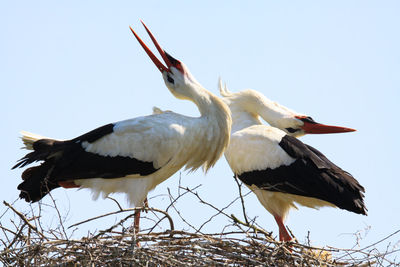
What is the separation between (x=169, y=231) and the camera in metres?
5.79

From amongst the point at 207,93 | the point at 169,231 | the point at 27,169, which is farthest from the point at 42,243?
the point at 207,93

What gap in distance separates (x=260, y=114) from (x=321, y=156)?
114cm

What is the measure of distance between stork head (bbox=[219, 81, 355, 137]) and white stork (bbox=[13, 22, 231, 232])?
1.74m

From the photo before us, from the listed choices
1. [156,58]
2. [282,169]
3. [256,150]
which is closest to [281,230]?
[282,169]

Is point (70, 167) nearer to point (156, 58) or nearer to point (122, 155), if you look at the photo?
point (122, 155)

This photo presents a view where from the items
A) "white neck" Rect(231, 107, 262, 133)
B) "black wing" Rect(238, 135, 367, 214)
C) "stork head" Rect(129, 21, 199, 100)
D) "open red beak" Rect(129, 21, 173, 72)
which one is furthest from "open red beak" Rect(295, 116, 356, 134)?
Answer: "open red beak" Rect(129, 21, 173, 72)

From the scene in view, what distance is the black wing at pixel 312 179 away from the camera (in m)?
7.18

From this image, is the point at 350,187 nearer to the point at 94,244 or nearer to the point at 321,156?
the point at 321,156

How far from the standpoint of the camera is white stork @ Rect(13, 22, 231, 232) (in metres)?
6.59

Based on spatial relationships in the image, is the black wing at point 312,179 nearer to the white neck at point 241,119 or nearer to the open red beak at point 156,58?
the white neck at point 241,119

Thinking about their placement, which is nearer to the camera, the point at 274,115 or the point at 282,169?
the point at 282,169

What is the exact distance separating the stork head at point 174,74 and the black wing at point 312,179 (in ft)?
3.93

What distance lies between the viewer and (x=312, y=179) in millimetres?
7328

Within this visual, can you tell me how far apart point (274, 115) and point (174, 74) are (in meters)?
1.80
